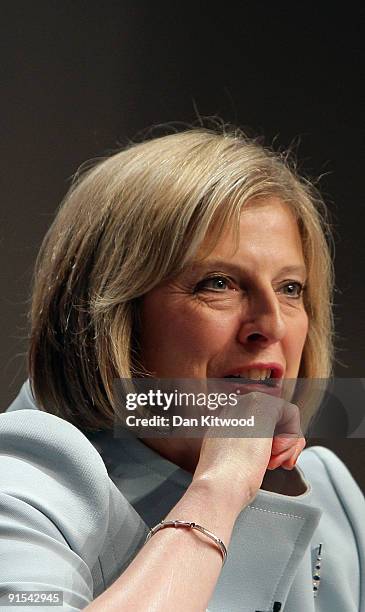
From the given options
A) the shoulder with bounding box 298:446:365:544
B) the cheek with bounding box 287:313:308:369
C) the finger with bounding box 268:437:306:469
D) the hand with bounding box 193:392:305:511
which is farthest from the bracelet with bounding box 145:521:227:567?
the shoulder with bounding box 298:446:365:544

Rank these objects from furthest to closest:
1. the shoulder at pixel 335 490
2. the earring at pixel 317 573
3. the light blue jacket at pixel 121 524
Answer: the shoulder at pixel 335 490 → the earring at pixel 317 573 → the light blue jacket at pixel 121 524

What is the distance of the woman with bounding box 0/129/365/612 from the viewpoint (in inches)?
37.1

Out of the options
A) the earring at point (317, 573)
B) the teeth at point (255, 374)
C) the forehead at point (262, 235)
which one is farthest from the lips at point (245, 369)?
the earring at point (317, 573)

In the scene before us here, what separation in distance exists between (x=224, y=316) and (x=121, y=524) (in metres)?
0.22

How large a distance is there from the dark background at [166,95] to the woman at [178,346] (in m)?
0.09

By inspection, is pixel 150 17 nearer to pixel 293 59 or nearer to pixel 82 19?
pixel 82 19

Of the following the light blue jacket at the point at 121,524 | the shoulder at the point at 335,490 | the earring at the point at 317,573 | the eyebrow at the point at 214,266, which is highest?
the eyebrow at the point at 214,266

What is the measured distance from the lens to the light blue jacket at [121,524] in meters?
0.85

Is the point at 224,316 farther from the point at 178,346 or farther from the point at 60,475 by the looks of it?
the point at 60,475

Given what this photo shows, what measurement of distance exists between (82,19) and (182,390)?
448 millimetres

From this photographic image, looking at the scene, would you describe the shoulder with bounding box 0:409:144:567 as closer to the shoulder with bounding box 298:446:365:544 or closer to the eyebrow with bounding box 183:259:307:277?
the eyebrow with bounding box 183:259:307:277

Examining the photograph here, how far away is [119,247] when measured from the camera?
106 centimetres

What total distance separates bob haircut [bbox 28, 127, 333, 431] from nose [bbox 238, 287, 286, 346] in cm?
7

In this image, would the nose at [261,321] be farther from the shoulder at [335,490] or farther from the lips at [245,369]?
the shoulder at [335,490]
